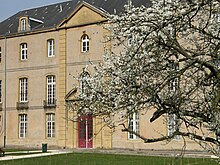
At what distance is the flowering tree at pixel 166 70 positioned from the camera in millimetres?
5605

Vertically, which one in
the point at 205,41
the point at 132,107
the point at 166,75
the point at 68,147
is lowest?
the point at 68,147

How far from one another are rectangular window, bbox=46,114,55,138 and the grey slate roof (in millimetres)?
5867

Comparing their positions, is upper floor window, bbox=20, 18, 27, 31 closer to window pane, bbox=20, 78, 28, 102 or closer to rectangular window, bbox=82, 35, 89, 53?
window pane, bbox=20, 78, 28, 102

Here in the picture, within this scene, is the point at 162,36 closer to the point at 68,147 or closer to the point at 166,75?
the point at 166,75

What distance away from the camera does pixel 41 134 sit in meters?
29.3

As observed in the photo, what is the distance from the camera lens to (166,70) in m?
5.97

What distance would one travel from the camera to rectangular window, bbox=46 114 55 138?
94.8 ft

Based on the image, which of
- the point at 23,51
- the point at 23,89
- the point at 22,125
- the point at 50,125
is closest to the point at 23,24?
the point at 23,51

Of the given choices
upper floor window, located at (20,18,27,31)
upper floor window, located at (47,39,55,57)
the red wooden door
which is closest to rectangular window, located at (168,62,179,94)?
the red wooden door

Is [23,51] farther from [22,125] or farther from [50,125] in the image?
[50,125]

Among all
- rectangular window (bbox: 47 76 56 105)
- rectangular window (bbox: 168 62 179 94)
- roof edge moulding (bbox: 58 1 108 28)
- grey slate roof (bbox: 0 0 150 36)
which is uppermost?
grey slate roof (bbox: 0 0 150 36)

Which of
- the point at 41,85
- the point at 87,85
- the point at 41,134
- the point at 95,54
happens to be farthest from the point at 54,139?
the point at 87,85

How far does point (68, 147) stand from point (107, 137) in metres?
3.04

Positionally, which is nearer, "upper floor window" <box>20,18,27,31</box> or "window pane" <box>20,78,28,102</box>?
"window pane" <box>20,78,28,102</box>
